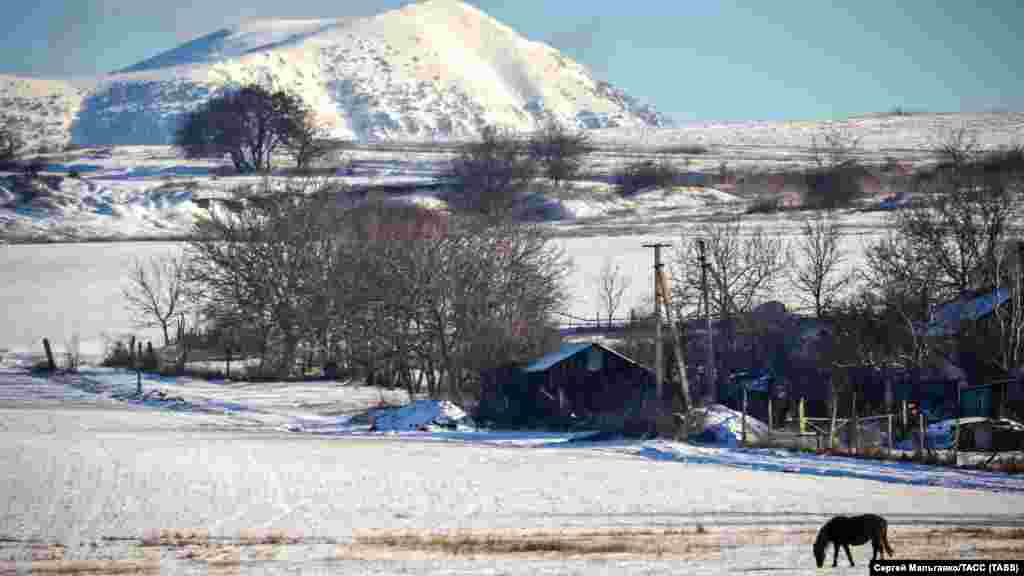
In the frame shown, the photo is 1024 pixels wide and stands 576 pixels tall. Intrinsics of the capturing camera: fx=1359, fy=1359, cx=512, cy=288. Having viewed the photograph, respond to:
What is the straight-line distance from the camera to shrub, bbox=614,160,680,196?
344 ft

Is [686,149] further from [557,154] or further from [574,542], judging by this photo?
[574,542]

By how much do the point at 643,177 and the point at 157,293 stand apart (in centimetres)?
4581

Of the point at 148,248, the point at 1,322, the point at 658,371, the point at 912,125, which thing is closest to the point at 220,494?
the point at 658,371

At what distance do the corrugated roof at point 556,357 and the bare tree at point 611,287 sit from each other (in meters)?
17.6

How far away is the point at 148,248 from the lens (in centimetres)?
8344

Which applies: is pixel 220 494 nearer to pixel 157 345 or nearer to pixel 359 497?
pixel 359 497

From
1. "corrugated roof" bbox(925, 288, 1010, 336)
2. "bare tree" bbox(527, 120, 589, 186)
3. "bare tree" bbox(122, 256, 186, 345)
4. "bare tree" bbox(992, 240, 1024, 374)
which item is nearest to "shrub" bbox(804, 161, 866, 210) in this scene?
"bare tree" bbox(527, 120, 589, 186)

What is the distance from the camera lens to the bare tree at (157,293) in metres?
66.6

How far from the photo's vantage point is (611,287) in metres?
67.6

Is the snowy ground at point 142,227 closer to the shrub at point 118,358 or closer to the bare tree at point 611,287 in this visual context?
the bare tree at point 611,287

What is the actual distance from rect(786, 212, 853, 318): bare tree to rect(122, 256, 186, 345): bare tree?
2928 centimetres

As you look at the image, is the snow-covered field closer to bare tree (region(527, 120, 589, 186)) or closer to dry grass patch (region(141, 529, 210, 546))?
dry grass patch (region(141, 529, 210, 546))

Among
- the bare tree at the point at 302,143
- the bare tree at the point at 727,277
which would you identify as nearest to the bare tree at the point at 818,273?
the bare tree at the point at 727,277

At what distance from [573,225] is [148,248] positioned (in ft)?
91.8
